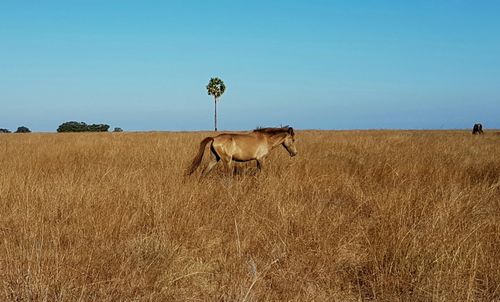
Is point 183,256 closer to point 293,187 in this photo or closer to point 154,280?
point 154,280

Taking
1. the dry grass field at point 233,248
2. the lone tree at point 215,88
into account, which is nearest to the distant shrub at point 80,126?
the lone tree at point 215,88

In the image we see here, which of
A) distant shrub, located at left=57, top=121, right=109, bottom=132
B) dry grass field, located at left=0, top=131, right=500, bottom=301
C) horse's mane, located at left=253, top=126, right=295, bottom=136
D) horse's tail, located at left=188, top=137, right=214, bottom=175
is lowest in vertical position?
dry grass field, located at left=0, top=131, right=500, bottom=301

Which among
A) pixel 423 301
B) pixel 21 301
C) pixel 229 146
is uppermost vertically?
pixel 229 146

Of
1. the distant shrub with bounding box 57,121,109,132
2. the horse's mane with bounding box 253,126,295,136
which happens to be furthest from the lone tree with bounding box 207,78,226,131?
the horse's mane with bounding box 253,126,295,136

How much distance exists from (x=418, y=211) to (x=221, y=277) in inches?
110

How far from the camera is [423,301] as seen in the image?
9.36 ft

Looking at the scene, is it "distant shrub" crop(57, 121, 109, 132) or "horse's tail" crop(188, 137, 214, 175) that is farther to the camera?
"distant shrub" crop(57, 121, 109, 132)

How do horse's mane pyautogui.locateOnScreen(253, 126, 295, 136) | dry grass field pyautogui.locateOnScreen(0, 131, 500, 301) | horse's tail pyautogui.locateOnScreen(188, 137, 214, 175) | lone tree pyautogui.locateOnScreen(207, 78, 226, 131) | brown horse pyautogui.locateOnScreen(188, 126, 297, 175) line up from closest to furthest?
dry grass field pyautogui.locateOnScreen(0, 131, 500, 301)
horse's tail pyautogui.locateOnScreen(188, 137, 214, 175)
brown horse pyautogui.locateOnScreen(188, 126, 297, 175)
horse's mane pyautogui.locateOnScreen(253, 126, 295, 136)
lone tree pyautogui.locateOnScreen(207, 78, 226, 131)

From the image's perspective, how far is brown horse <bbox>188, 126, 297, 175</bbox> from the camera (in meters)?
8.87

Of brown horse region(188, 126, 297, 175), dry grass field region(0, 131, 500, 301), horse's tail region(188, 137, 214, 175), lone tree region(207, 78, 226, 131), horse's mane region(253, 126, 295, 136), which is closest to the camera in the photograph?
dry grass field region(0, 131, 500, 301)

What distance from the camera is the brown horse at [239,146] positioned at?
29.1ft

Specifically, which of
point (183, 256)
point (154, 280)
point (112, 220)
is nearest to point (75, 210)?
point (112, 220)

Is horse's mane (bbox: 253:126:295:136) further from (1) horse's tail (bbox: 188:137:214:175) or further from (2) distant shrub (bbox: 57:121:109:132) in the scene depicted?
(2) distant shrub (bbox: 57:121:109:132)

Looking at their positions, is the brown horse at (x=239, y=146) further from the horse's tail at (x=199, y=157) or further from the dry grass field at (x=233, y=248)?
the dry grass field at (x=233, y=248)
